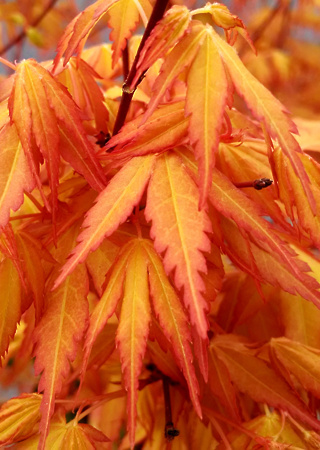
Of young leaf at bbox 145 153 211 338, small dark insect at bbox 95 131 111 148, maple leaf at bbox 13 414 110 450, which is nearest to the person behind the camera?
young leaf at bbox 145 153 211 338

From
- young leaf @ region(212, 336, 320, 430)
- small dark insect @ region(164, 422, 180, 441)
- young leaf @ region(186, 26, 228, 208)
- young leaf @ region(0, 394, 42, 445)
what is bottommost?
small dark insect @ region(164, 422, 180, 441)

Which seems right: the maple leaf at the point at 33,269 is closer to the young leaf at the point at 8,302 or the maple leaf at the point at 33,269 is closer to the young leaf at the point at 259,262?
the young leaf at the point at 8,302

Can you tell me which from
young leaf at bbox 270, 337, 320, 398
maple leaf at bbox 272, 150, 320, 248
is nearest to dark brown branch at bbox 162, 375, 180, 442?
young leaf at bbox 270, 337, 320, 398

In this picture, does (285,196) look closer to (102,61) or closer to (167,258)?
(167,258)

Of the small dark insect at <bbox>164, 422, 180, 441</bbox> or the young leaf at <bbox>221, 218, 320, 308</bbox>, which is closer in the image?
the young leaf at <bbox>221, 218, 320, 308</bbox>

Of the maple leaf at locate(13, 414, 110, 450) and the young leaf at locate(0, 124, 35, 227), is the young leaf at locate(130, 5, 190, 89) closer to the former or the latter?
the young leaf at locate(0, 124, 35, 227)

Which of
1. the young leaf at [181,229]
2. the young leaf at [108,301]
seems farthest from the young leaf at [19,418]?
the young leaf at [181,229]

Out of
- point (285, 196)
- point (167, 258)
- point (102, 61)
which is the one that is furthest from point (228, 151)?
point (102, 61)

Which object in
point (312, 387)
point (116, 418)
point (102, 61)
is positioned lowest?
point (116, 418)
